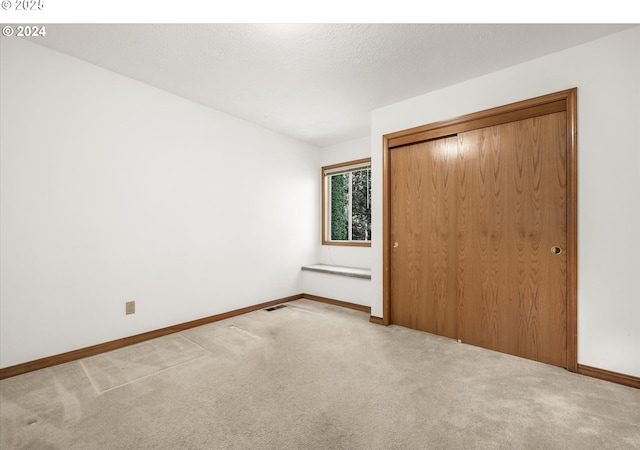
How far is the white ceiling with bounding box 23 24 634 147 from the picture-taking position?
1981 millimetres

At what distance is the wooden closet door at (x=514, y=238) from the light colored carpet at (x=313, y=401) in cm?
23

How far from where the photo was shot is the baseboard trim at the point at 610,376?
6.23 feet

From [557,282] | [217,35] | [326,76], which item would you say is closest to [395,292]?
[557,282]

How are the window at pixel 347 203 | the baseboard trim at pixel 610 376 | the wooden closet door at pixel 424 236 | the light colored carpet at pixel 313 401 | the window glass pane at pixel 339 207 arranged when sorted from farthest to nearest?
the window glass pane at pixel 339 207
the window at pixel 347 203
the wooden closet door at pixel 424 236
the baseboard trim at pixel 610 376
the light colored carpet at pixel 313 401

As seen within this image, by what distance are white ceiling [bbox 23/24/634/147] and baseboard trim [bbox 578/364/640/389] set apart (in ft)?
7.94

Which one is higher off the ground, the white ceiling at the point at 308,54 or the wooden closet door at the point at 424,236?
the white ceiling at the point at 308,54

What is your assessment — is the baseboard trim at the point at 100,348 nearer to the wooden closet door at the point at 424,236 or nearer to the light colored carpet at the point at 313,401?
the light colored carpet at the point at 313,401

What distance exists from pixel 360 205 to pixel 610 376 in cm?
330

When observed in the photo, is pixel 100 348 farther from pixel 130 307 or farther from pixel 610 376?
pixel 610 376

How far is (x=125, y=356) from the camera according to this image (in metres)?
2.38

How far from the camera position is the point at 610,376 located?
6.47 feet

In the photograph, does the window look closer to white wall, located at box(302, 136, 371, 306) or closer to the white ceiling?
white wall, located at box(302, 136, 371, 306)

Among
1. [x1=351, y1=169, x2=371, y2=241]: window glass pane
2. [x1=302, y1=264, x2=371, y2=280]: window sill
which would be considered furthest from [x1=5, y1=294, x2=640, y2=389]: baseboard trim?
[x1=351, y1=169, x2=371, y2=241]: window glass pane

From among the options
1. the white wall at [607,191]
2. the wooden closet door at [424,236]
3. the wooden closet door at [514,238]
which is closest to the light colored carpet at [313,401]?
the wooden closet door at [514,238]
